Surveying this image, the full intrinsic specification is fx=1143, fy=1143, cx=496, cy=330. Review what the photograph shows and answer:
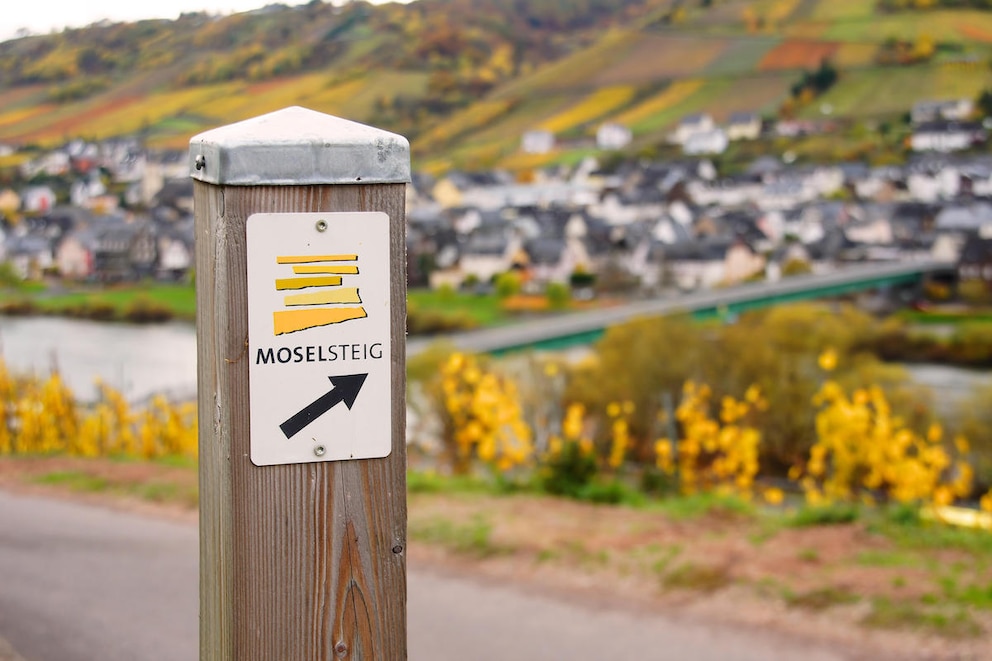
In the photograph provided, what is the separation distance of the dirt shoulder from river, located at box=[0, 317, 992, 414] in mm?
12068

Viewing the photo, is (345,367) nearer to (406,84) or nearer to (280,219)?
(280,219)

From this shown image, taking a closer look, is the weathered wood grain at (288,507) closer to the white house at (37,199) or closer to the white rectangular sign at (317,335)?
the white rectangular sign at (317,335)

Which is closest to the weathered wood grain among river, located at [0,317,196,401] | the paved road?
the paved road

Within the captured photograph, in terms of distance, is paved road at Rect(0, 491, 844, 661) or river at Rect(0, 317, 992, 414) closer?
paved road at Rect(0, 491, 844, 661)

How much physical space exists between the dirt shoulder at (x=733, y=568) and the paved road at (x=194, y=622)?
0.14 meters

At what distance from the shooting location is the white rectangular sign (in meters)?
1.13

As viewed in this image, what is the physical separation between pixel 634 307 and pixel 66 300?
672 inches

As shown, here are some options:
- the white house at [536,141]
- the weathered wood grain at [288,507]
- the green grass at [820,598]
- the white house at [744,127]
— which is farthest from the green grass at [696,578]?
the white house at [744,127]

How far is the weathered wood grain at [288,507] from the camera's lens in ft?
3.71

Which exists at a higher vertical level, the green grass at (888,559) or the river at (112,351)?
the green grass at (888,559)

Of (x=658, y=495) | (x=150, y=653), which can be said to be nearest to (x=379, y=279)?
(x=150, y=653)

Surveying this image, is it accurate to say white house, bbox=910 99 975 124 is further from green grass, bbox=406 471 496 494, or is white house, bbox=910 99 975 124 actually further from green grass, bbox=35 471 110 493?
green grass, bbox=35 471 110 493

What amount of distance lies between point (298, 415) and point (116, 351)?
66.5 feet

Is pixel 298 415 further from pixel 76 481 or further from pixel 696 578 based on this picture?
pixel 76 481
